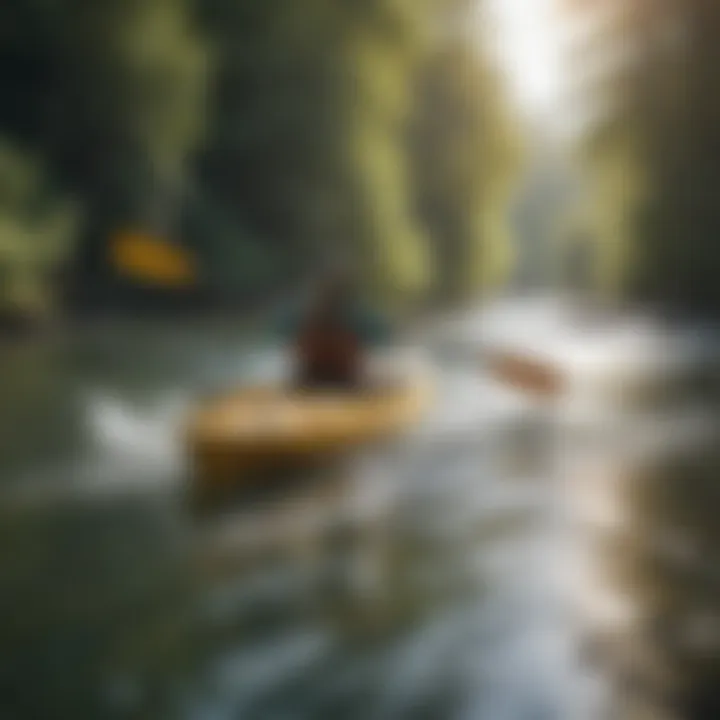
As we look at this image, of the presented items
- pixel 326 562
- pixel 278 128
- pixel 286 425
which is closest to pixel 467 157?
pixel 278 128

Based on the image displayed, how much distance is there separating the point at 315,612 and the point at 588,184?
574 mm

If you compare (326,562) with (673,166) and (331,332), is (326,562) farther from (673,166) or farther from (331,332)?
(673,166)

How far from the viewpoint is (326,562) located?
1243mm

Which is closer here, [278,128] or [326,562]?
[326,562]

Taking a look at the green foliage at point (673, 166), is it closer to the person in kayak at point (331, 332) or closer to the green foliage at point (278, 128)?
the green foliage at point (278, 128)

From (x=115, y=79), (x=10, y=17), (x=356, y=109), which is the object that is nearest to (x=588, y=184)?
(x=356, y=109)

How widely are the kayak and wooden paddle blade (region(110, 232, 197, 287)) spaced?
0.49 ft

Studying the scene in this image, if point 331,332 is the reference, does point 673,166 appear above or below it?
above

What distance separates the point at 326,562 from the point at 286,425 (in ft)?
0.54

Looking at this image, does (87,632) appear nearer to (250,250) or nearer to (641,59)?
(250,250)

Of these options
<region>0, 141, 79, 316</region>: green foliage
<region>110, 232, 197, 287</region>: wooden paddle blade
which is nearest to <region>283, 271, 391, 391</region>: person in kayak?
<region>110, 232, 197, 287</region>: wooden paddle blade

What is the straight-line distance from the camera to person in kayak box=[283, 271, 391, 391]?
1315 millimetres

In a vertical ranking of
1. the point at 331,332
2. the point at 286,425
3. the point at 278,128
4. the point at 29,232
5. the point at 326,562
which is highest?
the point at 278,128

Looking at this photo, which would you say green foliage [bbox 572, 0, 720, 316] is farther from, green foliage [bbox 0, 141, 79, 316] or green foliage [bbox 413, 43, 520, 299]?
green foliage [bbox 0, 141, 79, 316]
